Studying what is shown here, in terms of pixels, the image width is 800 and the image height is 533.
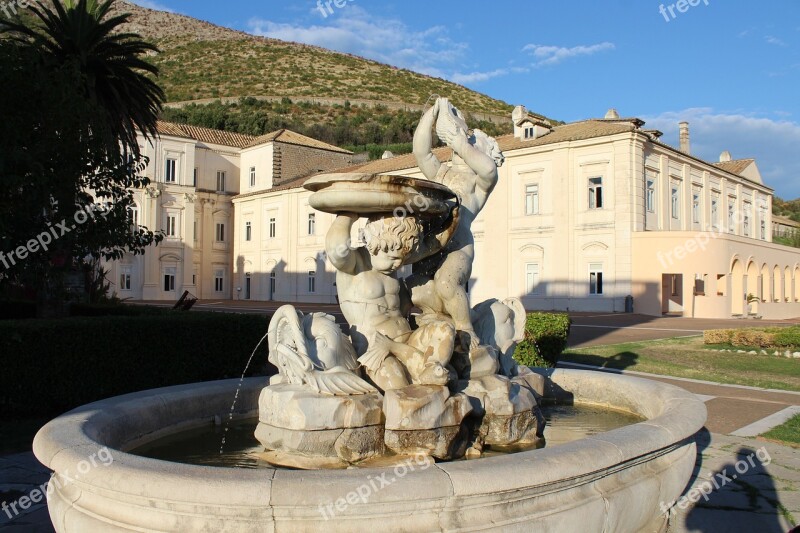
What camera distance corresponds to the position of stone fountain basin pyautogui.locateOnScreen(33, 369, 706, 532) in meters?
2.87

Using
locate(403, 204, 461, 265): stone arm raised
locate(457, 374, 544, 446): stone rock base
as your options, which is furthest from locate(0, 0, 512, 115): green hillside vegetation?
locate(457, 374, 544, 446): stone rock base

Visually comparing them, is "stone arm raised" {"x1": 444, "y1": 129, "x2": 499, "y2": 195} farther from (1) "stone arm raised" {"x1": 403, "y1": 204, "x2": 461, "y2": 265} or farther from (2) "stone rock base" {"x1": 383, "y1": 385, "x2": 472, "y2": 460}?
(2) "stone rock base" {"x1": 383, "y1": 385, "x2": 472, "y2": 460}

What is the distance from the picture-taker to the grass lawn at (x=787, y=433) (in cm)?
697

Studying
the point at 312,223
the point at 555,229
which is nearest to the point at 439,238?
the point at 555,229

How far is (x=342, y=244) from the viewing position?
15.3 ft

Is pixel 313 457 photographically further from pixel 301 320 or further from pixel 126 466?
pixel 126 466

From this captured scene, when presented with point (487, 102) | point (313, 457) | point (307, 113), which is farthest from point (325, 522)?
point (487, 102)

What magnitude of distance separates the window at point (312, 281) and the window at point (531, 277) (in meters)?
15.1

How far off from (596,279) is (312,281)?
62.6 ft

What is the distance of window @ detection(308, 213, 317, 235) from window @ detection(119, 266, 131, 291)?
12.8m

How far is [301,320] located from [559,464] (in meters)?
2.16

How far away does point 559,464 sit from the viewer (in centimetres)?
320

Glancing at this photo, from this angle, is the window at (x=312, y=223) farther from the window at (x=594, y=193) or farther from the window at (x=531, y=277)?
the window at (x=594, y=193)

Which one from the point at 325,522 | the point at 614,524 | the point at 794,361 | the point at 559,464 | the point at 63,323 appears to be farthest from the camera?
the point at 794,361
